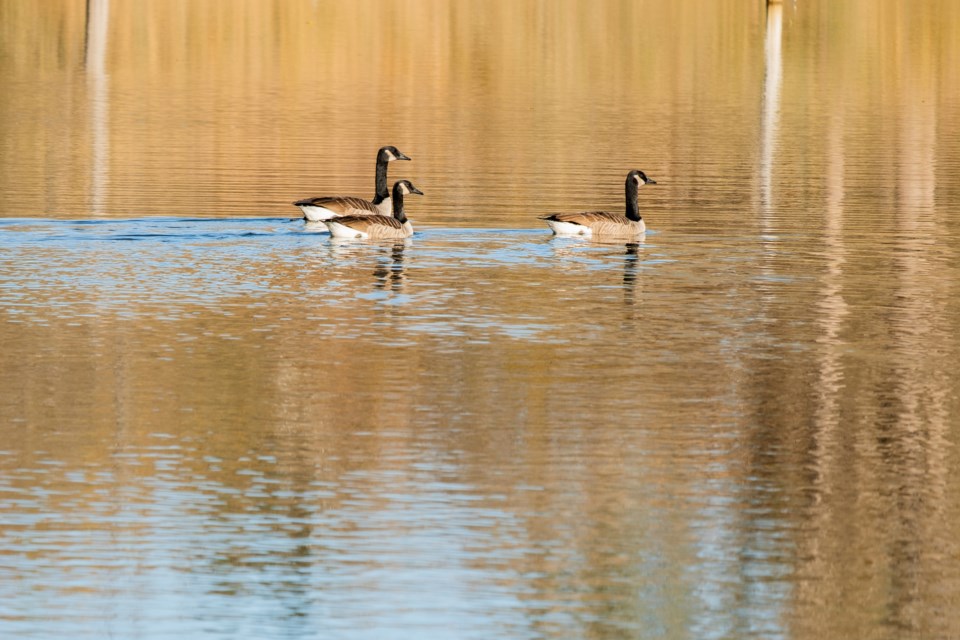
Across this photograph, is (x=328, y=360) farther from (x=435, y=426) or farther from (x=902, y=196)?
(x=902, y=196)

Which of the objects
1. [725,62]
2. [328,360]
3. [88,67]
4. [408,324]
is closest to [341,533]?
[328,360]

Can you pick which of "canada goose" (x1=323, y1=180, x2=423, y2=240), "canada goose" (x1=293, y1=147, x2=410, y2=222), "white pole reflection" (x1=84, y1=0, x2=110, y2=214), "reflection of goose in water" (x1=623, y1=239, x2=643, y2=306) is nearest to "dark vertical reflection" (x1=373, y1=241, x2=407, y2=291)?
"canada goose" (x1=323, y1=180, x2=423, y2=240)

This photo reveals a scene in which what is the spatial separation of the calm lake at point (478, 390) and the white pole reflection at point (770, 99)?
0.35 m

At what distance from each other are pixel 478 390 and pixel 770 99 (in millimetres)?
41748

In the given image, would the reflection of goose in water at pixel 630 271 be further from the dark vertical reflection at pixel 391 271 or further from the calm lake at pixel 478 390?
the dark vertical reflection at pixel 391 271

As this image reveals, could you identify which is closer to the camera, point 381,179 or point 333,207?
point 333,207

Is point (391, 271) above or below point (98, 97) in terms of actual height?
below

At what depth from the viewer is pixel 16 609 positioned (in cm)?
1130

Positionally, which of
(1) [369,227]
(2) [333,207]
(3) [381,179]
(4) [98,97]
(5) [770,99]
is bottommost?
(1) [369,227]

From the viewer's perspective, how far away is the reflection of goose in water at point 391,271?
24480 millimetres

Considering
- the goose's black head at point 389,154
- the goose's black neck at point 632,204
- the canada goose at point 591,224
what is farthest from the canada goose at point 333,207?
the goose's black neck at point 632,204

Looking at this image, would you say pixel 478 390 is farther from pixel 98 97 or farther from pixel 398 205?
pixel 98 97

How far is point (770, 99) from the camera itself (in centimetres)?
5788

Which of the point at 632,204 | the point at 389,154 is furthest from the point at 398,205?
the point at 632,204
